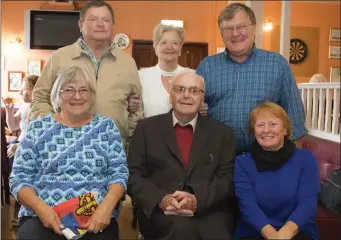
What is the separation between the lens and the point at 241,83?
2170 millimetres

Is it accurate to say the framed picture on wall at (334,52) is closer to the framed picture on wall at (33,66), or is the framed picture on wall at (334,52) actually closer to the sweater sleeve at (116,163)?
the framed picture on wall at (33,66)

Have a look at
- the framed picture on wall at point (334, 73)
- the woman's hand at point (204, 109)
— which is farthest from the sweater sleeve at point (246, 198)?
the framed picture on wall at point (334, 73)

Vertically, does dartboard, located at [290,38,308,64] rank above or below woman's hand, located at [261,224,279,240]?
above

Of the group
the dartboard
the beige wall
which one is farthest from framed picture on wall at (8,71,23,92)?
the dartboard

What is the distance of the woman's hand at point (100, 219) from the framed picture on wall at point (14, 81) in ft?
21.2

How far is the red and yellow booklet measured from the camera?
1771 mm

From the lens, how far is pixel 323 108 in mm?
4656

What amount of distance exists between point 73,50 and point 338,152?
217 centimetres

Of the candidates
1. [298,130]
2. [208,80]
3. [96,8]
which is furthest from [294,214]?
[96,8]

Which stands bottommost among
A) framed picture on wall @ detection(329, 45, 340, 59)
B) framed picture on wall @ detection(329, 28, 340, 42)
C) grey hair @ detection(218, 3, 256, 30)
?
grey hair @ detection(218, 3, 256, 30)

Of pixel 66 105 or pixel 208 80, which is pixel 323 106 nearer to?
pixel 208 80

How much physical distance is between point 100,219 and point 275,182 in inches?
33.9

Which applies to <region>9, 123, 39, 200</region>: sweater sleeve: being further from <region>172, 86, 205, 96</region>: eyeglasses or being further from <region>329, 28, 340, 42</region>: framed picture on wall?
<region>329, 28, 340, 42</region>: framed picture on wall

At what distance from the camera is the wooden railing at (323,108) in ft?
13.8
